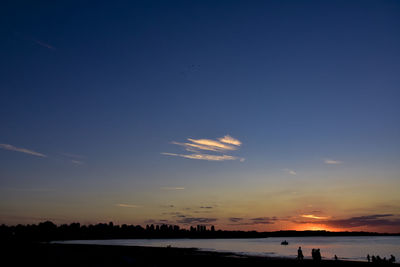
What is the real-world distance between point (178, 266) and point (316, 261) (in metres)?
27.6

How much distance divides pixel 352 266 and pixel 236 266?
2019 cm

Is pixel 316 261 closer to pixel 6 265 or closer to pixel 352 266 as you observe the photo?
pixel 352 266

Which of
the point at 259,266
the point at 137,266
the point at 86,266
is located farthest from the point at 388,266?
the point at 86,266

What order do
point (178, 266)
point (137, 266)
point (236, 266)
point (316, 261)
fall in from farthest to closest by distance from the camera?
point (316, 261)
point (236, 266)
point (178, 266)
point (137, 266)

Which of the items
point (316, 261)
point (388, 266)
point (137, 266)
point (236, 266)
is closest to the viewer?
point (137, 266)

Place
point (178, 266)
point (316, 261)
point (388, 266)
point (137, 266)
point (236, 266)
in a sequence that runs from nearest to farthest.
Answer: point (137, 266)
point (178, 266)
point (236, 266)
point (388, 266)
point (316, 261)

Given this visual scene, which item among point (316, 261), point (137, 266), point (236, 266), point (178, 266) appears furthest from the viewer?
point (316, 261)

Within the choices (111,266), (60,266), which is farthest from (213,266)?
(60,266)

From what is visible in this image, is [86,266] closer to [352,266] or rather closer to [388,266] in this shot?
[352,266]

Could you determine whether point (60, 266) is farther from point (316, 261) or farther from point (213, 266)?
point (316, 261)

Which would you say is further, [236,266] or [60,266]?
[236,266]

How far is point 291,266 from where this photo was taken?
49594 millimetres

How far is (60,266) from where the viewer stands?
40.2 metres

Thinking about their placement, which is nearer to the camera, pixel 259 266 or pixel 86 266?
pixel 86 266
